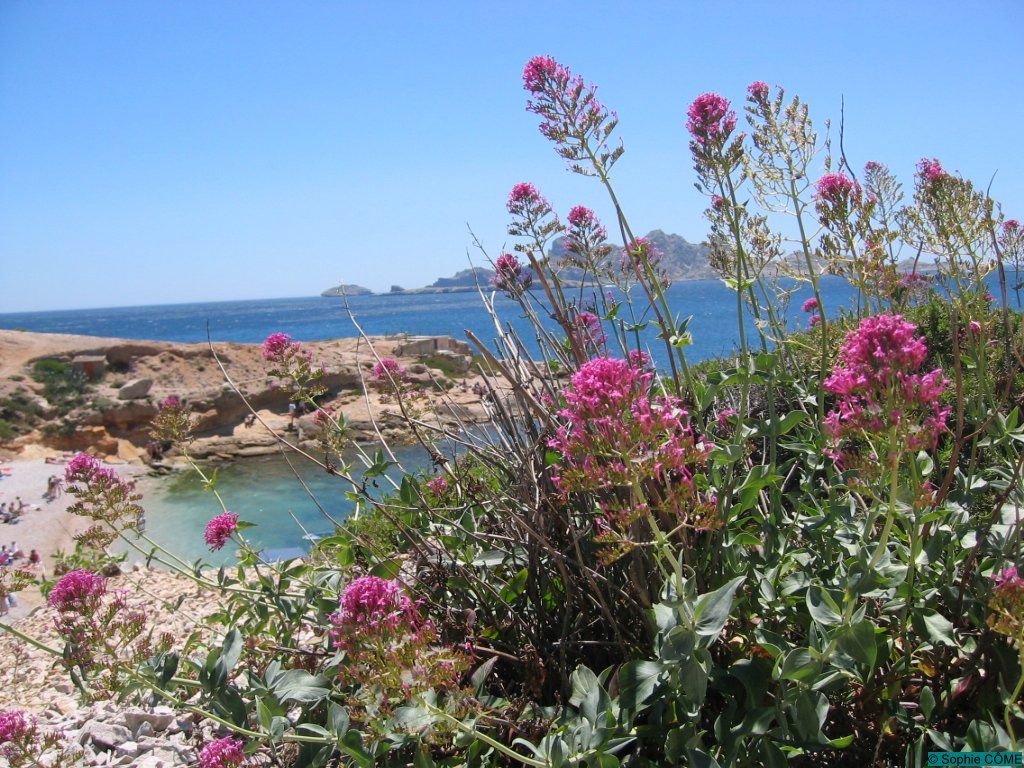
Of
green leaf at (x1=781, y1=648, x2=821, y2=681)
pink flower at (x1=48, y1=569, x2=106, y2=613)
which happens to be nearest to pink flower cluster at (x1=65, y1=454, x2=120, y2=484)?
pink flower at (x1=48, y1=569, x2=106, y2=613)

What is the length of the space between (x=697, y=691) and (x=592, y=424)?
25.3 inches

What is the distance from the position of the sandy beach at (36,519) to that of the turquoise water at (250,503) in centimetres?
135

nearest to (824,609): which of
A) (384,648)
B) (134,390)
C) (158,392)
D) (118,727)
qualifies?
(384,648)

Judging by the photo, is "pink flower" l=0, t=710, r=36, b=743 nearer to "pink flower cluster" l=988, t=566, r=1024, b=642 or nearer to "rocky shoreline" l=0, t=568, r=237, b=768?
"rocky shoreline" l=0, t=568, r=237, b=768

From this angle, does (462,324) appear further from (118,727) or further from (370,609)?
(370,609)

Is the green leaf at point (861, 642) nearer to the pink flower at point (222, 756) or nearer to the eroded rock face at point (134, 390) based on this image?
the pink flower at point (222, 756)

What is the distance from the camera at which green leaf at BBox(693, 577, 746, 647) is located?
150 cm

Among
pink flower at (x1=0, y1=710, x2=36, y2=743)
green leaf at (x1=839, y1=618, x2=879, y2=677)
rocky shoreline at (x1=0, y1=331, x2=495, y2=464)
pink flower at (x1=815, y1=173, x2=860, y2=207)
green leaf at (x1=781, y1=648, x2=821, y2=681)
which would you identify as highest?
pink flower at (x1=815, y1=173, x2=860, y2=207)

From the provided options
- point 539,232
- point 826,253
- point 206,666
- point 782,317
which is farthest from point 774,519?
point 782,317

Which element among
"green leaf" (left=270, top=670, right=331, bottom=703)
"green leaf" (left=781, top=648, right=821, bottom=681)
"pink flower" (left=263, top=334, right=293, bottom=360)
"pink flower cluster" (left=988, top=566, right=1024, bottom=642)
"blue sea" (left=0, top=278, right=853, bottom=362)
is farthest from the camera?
"blue sea" (left=0, top=278, right=853, bottom=362)

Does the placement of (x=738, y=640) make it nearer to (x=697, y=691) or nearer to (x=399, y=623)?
(x=697, y=691)

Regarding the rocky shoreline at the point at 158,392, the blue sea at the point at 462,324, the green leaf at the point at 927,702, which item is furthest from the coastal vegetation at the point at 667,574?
the rocky shoreline at the point at 158,392

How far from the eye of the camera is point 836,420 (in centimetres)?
171

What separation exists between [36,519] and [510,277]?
17.0 m
